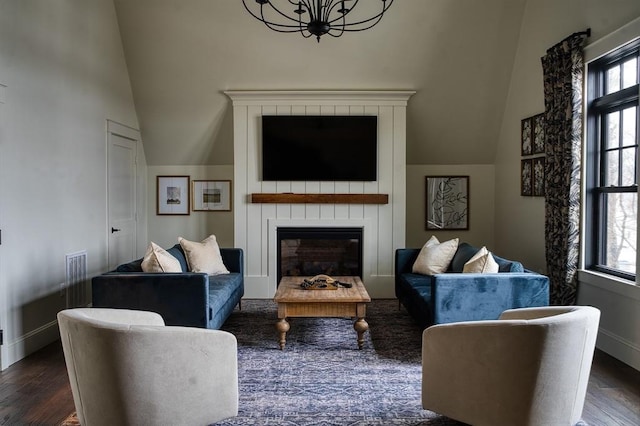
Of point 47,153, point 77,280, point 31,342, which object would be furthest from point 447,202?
point 31,342

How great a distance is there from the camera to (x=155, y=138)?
6332mm

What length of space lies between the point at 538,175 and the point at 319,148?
2.60 m

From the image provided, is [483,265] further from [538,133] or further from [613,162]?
[538,133]

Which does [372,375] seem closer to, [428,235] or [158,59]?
[428,235]

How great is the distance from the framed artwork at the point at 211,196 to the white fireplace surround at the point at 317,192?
697 millimetres

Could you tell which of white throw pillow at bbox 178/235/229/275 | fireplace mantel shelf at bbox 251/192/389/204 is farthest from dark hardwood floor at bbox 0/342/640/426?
fireplace mantel shelf at bbox 251/192/389/204

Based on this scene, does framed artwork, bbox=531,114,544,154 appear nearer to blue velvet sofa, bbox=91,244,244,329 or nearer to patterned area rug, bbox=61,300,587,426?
patterned area rug, bbox=61,300,587,426

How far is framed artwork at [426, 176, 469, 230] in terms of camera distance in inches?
263

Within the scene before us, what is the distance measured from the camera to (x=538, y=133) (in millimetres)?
5133

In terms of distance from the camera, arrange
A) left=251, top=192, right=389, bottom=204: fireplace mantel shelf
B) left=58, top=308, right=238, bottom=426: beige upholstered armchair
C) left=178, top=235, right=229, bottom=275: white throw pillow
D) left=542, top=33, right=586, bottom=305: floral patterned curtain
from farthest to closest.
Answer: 1. left=251, top=192, right=389, bottom=204: fireplace mantel shelf
2. left=178, top=235, right=229, bottom=275: white throw pillow
3. left=542, top=33, right=586, bottom=305: floral patterned curtain
4. left=58, top=308, right=238, bottom=426: beige upholstered armchair

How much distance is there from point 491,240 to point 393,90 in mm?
2605

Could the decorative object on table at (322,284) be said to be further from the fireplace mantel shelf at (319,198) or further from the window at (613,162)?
the window at (613,162)

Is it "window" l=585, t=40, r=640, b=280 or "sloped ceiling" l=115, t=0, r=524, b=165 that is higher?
"sloped ceiling" l=115, t=0, r=524, b=165

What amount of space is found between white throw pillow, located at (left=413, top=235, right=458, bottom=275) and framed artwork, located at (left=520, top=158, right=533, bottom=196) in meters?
1.22
